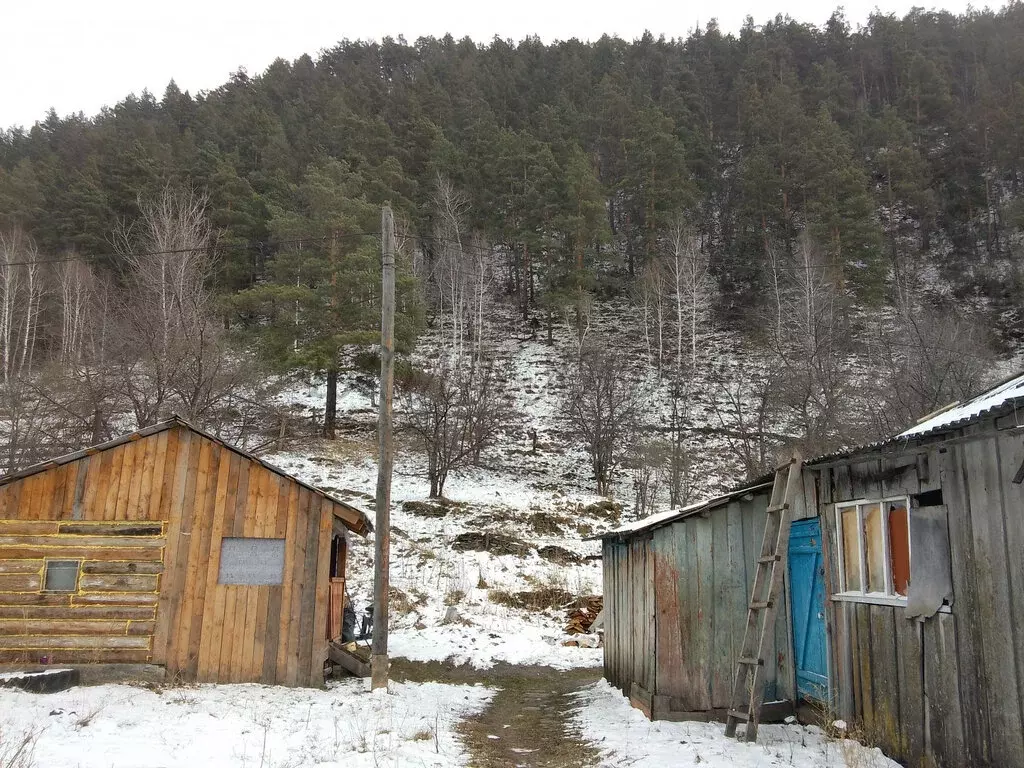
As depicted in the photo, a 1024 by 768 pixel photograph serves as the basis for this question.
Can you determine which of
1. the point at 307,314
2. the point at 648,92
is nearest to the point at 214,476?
the point at 307,314

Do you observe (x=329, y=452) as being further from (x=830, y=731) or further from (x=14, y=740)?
(x=830, y=731)

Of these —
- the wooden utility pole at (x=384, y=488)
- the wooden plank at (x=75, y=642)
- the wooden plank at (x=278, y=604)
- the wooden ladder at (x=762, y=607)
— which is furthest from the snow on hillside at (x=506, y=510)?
the wooden ladder at (x=762, y=607)

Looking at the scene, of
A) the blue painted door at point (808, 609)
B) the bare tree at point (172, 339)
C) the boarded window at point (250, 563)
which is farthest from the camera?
the bare tree at point (172, 339)

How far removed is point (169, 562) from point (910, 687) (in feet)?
33.7

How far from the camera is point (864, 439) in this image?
75.5ft

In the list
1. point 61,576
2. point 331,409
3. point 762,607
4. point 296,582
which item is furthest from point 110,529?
point 331,409

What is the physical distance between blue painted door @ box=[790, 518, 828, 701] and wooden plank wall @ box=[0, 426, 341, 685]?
724 cm

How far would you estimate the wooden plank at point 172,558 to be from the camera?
10883 mm

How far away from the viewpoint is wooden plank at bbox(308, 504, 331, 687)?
1130cm

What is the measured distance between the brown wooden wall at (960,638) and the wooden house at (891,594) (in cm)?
1

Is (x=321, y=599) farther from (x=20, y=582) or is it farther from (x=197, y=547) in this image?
(x=20, y=582)

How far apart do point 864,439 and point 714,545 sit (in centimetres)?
1606

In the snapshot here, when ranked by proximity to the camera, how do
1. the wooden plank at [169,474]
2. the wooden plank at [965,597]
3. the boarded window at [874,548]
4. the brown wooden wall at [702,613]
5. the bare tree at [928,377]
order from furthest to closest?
the bare tree at [928,377] → the wooden plank at [169,474] → the brown wooden wall at [702,613] → the boarded window at [874,548] → the wooden plank at [965,597]

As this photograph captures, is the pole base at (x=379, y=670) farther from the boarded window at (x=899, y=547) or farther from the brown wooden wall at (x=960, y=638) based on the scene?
the boarded window at (x=899, y=547)
